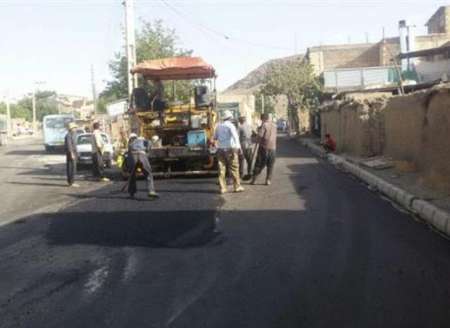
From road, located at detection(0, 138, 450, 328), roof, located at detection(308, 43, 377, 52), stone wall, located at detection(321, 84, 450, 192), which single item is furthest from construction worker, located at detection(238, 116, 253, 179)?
roof, located at detection(308, 43, 377, 52)

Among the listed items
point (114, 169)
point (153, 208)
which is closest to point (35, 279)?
point (153, 208)

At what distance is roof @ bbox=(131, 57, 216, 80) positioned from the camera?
62.3ft

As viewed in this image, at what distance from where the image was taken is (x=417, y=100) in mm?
15469

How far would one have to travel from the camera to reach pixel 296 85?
5153 cm

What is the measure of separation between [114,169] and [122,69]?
2137 centimetres

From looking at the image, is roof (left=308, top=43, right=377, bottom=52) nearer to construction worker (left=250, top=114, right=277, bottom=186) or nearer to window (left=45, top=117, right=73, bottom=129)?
window (left=45, top=117, right=73, bottom=129)

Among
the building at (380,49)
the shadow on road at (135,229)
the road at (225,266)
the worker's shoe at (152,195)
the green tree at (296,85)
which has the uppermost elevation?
the building at (380,49)

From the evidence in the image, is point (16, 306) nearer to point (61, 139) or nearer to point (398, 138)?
point (398, 138)

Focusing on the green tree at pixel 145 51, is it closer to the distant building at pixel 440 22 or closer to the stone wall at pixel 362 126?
the stone wall at pixel 362 126

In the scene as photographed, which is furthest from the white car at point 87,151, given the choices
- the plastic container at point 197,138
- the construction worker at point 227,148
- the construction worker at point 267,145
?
the construction worker at point 227,148

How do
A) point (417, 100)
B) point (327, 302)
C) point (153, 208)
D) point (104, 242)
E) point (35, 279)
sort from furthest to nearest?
point (417, 100) < point (153, 208) < point (104, 242) < point (35, 279) < point (327, 302)

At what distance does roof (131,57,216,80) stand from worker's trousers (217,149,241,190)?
4634 millimetres

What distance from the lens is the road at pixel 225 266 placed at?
5656 millimetres

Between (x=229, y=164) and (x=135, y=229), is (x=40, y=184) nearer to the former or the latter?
(x=229, y=164)
